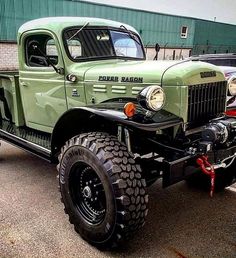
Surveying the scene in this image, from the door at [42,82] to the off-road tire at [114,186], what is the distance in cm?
121

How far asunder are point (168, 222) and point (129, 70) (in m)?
1.59

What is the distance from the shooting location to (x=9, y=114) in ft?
15.8

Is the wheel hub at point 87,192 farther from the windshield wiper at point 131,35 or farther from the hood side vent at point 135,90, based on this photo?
the windshield wiper at point 131,35

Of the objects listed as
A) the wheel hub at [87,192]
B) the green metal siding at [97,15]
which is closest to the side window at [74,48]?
the wheel hub at [87,192]

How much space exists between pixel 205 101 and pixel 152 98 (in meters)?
0.72

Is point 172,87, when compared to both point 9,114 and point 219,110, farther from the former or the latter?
point 9,114

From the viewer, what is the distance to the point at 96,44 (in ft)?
12.7

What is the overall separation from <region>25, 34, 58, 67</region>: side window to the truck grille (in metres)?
1.81

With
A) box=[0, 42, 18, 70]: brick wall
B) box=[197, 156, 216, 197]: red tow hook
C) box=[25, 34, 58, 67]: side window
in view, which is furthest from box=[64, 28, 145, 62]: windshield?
box=[0, 42, 18, 70]: brick wall

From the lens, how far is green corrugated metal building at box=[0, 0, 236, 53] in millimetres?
13938

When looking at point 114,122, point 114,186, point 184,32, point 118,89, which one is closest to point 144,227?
point 114,186

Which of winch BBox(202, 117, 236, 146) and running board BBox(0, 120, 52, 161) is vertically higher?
winch BBox(202, 117, 236, 146)

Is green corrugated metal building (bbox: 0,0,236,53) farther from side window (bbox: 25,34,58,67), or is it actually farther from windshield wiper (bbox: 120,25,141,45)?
windshield wiper (bbox: 120,25,141,45)

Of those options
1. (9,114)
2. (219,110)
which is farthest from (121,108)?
(9,114)
